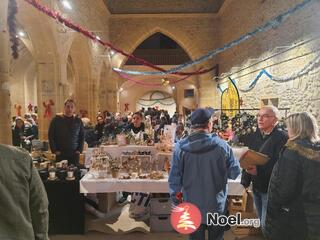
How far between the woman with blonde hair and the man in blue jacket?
38 cm

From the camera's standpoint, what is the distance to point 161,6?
14562 millimetres

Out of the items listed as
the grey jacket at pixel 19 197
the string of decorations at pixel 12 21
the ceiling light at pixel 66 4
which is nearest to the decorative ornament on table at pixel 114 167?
the string of decorations at pixel 12 21

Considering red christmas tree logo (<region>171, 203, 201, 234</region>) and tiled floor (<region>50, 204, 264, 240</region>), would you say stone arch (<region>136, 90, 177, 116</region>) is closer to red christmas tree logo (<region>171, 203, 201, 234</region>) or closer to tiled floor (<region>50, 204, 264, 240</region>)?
tiled floor (<region>50, 204, 264, 240</region>)

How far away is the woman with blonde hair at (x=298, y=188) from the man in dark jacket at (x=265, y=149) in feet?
2.35

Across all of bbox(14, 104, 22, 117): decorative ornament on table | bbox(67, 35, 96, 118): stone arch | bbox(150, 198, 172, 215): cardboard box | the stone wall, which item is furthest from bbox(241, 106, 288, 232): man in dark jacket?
bbox(14, 104, 22, 117): decorative ornament on table

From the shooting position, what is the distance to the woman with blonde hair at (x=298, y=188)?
1.95 meters

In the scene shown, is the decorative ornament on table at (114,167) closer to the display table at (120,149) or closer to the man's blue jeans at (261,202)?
the display table at (120,149)

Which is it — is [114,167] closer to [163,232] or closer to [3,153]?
[163,232]

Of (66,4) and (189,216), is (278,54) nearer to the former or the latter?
(66,4)

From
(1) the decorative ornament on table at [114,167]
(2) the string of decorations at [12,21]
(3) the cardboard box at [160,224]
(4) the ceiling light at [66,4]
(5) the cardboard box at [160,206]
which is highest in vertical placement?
(4) the ceiling light at [66,4]

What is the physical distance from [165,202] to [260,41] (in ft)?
20.5

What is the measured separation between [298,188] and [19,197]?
5.45 ft

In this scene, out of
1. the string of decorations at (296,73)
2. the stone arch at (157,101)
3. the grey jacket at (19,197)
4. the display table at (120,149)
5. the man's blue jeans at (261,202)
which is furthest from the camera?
the stone arch at (157,101)

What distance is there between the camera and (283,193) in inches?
78.8
